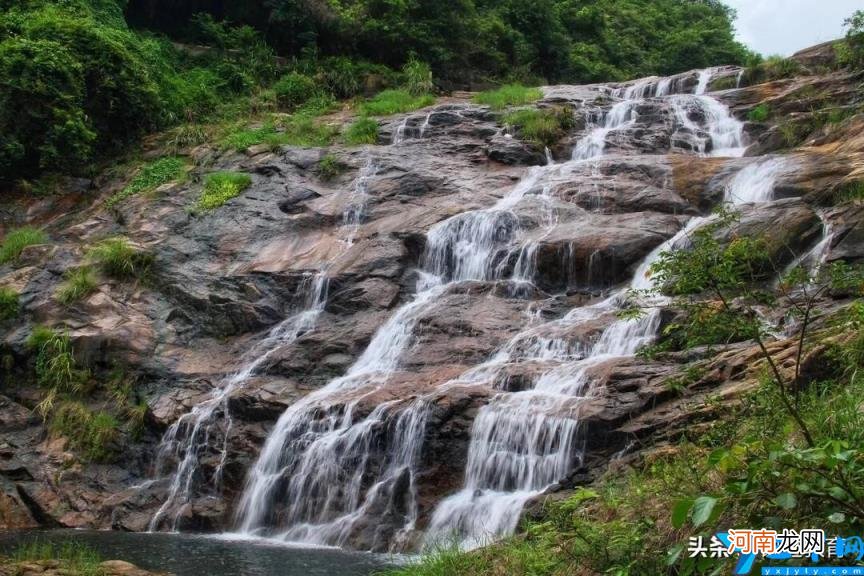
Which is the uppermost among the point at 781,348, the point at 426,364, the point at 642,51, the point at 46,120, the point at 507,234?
the point at 642,51

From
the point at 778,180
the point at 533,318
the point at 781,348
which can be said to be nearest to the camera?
the point at 781,348

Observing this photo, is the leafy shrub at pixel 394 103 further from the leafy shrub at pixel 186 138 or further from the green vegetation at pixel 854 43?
the green vegetation at pixel 854 43

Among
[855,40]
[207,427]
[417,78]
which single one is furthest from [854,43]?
[207,427]

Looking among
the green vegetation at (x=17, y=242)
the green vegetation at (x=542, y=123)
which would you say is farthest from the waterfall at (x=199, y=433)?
the green vegetation at (x=542, y=123)

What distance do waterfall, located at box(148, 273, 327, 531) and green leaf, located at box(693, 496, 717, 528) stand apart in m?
9.94

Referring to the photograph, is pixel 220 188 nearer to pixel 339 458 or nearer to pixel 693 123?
pixel 339 458

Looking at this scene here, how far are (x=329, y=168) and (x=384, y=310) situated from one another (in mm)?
5766

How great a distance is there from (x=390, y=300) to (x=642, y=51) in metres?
22.8

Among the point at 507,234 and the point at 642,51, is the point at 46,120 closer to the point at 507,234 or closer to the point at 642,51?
the point at 507,234

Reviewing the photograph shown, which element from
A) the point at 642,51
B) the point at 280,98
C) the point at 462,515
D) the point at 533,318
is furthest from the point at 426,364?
the point at 642,51

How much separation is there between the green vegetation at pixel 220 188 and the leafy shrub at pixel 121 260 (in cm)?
226

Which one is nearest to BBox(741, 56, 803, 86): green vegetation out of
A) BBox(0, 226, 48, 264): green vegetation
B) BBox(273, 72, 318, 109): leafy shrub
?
BBox(273, 72, 318, 109): leafy shrub

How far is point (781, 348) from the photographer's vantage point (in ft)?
27.6

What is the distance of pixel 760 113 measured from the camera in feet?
59.7
